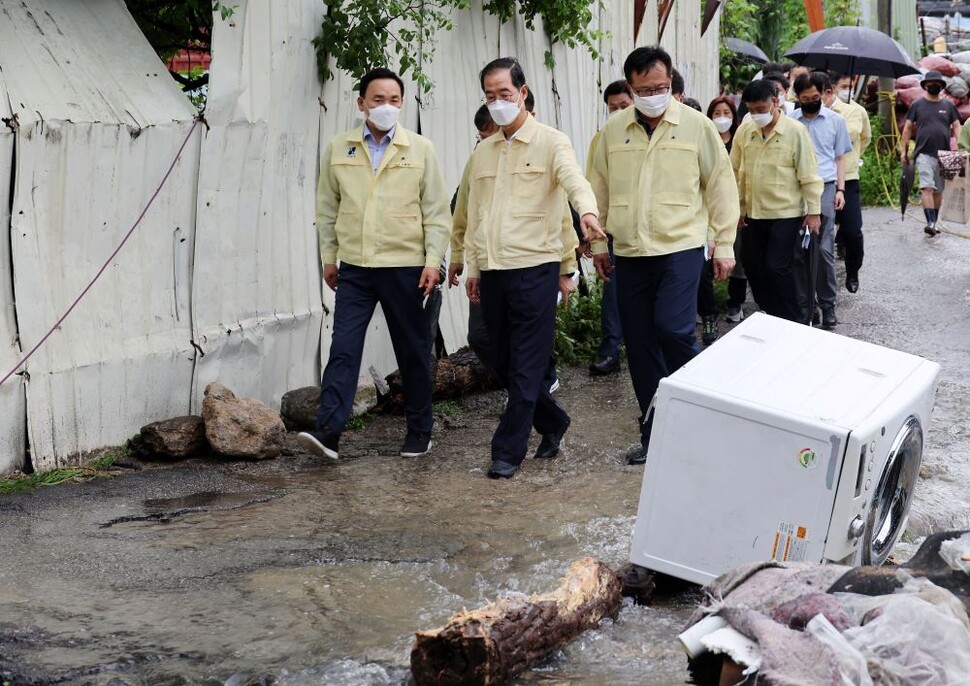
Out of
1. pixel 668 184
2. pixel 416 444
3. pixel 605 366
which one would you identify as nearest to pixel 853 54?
pixel 605 366

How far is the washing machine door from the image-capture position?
14.8 ft

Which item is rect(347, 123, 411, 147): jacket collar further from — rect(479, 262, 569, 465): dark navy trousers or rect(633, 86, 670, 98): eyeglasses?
rect(633, 86, 670, 98): eyeglasses

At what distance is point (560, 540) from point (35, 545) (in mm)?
2129

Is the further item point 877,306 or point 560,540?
point 877,306

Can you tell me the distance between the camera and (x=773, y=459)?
426 centimetres

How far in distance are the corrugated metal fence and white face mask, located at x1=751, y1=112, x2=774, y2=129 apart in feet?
7.78

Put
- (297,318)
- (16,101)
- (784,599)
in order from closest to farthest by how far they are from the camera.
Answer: (784,599), (16,101), (297,318)

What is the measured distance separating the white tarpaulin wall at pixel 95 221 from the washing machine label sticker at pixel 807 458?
356 cm

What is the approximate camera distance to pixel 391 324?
22.3ft

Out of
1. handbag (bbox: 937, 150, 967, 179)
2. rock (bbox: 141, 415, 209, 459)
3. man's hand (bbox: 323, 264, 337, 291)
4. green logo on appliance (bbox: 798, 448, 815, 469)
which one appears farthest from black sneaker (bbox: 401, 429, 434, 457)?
handbag (bbox: 937, 150, 967, 179)

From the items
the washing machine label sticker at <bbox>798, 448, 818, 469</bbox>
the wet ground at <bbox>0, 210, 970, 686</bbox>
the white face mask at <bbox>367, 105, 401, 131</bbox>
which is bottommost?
the wet ground at <bbox>0, 210, 970, 686</bbox>

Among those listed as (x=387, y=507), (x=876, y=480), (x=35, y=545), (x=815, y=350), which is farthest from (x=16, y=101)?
(x=876, y=480)

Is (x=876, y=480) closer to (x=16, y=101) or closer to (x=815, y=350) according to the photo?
(x=815, y=350)

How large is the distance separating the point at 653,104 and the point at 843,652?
3.68 metres
